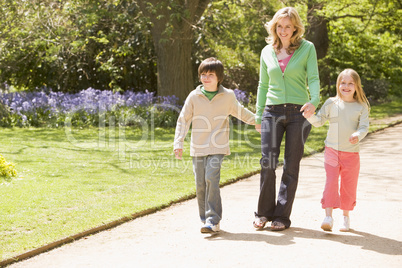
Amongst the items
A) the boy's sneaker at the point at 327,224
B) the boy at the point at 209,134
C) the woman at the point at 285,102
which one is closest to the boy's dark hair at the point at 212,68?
the boy at the point at 209,134

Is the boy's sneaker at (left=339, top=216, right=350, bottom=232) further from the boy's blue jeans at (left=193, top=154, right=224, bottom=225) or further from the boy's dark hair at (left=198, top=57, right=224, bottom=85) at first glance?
the boy's dark hair at (left=198, top=57, right=224, bottom=85)

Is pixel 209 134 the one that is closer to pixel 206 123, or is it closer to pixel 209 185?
pixel 206 123

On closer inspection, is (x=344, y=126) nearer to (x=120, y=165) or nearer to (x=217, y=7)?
(x=120, y=165)

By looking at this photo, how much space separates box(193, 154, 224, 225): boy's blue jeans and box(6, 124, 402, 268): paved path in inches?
7.1

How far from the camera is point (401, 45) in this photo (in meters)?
23.2

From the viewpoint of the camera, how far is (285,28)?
4977mm

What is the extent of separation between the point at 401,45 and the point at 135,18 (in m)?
13.4

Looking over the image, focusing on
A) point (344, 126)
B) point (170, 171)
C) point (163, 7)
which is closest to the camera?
point (344, 126)

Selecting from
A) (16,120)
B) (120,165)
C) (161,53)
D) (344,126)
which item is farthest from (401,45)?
(344,126)

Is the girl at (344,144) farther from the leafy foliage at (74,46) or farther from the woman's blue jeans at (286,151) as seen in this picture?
the leafy foliage at (74,46)

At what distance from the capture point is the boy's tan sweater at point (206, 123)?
509cm

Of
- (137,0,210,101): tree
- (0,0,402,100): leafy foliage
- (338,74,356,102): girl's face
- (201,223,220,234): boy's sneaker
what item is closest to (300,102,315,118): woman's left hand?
(338,74,356,102): girl's face

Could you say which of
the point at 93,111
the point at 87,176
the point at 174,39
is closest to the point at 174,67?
the point at 174,39

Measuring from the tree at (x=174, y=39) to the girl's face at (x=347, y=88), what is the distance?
317 inches
